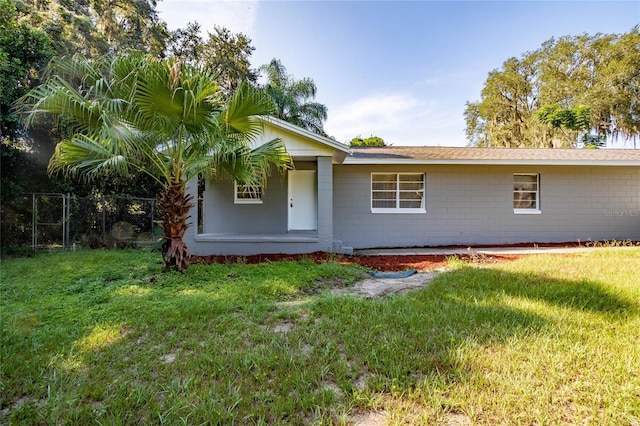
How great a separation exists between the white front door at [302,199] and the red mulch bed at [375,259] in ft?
8.44

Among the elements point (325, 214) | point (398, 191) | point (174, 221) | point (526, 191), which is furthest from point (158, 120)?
point (526, 191)

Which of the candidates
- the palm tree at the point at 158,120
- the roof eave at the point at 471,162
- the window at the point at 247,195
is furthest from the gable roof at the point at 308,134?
the window at the point at 247,195

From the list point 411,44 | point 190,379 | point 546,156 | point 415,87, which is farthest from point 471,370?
point 415,87

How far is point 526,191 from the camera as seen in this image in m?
10.1

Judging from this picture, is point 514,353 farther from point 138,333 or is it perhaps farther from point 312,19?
point 312,19

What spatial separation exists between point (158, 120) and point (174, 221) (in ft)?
5.79

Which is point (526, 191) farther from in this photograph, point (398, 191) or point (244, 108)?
point (244, 108)

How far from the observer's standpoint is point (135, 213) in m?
11.5

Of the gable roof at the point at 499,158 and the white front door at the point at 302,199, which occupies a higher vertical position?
the gable roof at the point at 499,158

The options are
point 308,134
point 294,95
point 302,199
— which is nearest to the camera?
point 308,134

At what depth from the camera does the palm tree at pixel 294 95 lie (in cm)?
1820

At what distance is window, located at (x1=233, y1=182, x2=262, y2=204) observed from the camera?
1002cm

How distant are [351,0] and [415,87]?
27.5 feet

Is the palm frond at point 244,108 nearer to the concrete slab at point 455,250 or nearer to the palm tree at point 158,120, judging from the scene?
the palm tree at point 158,120
